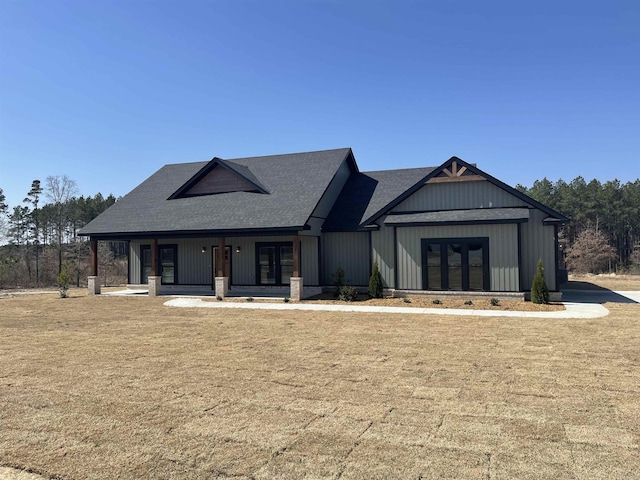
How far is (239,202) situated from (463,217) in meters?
11.9

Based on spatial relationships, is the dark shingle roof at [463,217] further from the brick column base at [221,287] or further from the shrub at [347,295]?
the brick column base at [221,287]

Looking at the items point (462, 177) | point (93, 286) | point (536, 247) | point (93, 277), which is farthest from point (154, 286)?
point (536, 247)

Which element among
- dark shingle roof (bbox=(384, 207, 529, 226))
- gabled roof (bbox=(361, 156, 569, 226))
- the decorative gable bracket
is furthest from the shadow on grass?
the decorative gable bracket

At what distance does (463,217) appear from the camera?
63.2 ft

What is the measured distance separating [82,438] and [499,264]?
55.4ft

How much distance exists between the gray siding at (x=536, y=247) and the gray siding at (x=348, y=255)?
719 centimetres

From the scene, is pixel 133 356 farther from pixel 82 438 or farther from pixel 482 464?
pixel 482 464

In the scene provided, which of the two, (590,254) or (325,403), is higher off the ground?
(590,254)

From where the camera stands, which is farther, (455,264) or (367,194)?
(367,194)

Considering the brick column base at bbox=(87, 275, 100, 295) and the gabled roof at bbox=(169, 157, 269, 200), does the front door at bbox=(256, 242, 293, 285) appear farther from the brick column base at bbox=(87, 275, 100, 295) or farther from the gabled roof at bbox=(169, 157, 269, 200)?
the brick column base at bbox=(87, 275, 100, 295)

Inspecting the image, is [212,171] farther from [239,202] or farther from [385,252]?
[385,252]

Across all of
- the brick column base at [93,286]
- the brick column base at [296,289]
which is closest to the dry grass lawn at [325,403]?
the brick column base at [296,289]

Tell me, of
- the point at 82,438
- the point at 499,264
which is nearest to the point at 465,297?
the point at 499,264

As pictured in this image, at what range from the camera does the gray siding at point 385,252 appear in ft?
68.6
